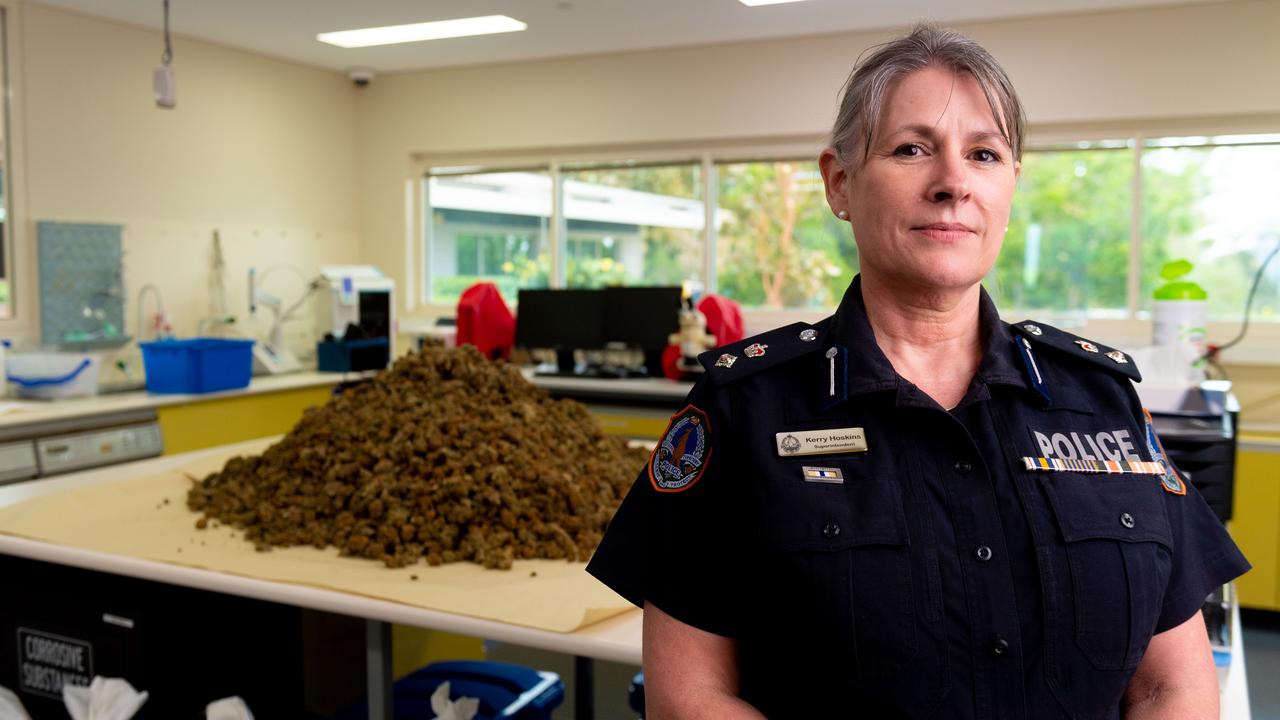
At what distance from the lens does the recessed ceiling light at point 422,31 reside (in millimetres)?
5441

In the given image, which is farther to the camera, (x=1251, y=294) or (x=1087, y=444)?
(x=1251, y=294)

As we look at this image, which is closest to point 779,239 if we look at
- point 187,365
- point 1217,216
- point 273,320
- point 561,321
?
point 561,321

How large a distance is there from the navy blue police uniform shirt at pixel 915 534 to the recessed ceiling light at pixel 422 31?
467 centimetres

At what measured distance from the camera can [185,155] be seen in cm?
589

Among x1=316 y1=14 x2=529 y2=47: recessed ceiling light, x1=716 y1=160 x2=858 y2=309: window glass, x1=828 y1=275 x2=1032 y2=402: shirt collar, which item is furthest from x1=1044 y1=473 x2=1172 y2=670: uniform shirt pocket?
x1=716 y1=160 x2=858 y2=309: window glass

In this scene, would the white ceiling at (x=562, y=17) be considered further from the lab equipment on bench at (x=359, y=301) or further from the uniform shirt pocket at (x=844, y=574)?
the uniform shirt pocket at (x=844, y=574)

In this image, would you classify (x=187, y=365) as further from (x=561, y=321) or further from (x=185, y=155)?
(x=561, y=321)

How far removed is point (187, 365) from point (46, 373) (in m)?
0.58

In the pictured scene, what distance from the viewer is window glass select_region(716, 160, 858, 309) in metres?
6.05

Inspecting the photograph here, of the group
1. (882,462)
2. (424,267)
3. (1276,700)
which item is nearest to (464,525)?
(882,462)

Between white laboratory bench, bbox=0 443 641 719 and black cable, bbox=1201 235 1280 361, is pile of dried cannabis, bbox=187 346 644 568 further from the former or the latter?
black cable, bbox=1201 235 1280 361

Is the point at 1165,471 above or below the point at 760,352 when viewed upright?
below

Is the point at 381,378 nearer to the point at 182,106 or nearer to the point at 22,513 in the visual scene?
the point at 22,513

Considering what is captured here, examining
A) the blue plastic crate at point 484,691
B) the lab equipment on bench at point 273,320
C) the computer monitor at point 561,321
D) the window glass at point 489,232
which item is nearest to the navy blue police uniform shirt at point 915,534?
the blue plastic crate at point 484,691
